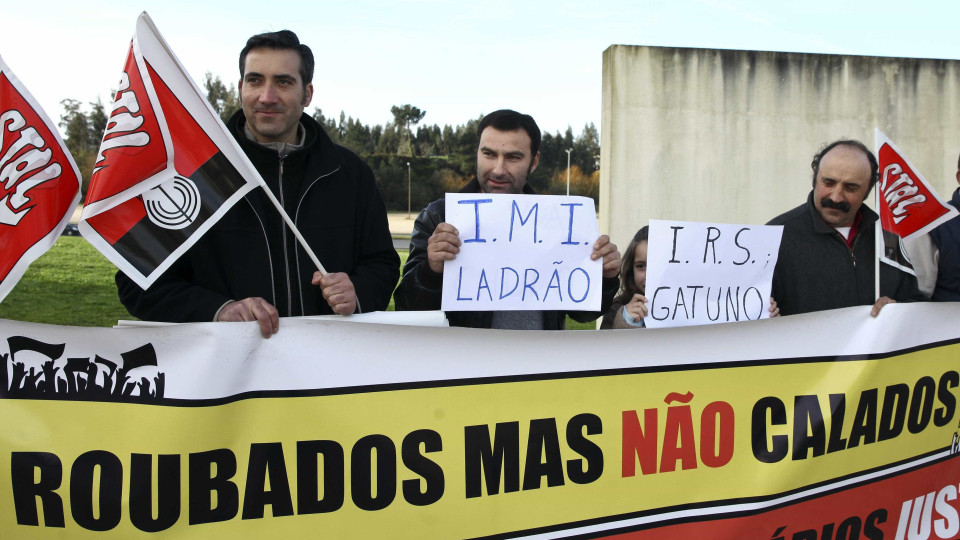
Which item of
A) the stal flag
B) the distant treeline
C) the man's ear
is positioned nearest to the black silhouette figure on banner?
the stal flag

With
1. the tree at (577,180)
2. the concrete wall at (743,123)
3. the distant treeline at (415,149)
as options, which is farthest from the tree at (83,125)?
the concrete wall at (743,123)

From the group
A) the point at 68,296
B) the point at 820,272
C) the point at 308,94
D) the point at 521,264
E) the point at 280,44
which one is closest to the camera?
the point at 521,264

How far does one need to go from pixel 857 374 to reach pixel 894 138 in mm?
6216

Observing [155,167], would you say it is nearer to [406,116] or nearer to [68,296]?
[68,296]

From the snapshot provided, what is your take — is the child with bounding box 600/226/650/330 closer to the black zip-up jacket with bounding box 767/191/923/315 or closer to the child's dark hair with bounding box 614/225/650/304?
the child's dark hair with bounding box 614/225/650/304

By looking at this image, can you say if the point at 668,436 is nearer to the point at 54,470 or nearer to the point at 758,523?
the point at 758,523

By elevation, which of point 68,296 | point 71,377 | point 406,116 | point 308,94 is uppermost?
point 406,116

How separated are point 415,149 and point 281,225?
96.7m

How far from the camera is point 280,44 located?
2.56 m

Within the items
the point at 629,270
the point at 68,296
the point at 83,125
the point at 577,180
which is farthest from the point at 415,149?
the point at 629,270

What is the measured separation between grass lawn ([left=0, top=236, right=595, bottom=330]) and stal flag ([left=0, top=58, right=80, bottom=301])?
16.1 ft

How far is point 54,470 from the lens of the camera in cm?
202

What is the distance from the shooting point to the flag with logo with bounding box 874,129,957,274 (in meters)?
2.85

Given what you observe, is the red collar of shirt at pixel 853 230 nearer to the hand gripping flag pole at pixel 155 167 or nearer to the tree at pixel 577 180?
the hand gripping flag pole at pixel 155 167
